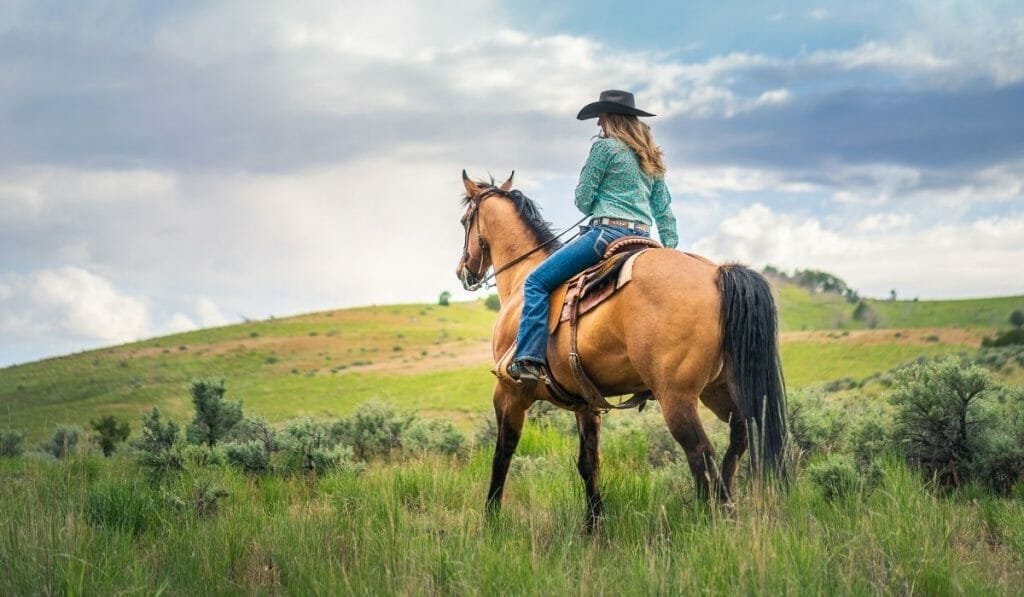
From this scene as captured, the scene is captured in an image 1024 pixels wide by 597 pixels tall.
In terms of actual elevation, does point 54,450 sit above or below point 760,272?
below

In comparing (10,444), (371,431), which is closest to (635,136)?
(371,431)

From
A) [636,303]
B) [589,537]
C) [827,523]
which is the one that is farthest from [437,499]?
[827,523]

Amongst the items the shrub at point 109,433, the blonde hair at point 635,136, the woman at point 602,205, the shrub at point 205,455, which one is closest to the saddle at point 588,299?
the woman at point 602,205

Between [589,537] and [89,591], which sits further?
[589,537]

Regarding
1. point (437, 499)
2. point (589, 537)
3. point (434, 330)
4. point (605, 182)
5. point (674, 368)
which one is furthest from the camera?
point (434, 330)

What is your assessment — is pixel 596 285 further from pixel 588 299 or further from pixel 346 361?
pixel 346 361

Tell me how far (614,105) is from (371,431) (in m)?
7.50

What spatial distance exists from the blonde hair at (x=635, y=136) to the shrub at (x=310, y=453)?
4.86 metres

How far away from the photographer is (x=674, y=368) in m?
5.37

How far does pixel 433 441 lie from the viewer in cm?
1170

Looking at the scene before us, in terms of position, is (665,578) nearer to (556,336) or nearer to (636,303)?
(636,303)

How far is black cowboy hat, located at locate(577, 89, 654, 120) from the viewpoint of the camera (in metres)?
6.46

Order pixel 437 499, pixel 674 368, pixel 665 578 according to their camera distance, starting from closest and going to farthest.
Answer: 1. pixel 665 578
2. pixel 674 368
3. pixel 437 499

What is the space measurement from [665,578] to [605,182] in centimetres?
338
